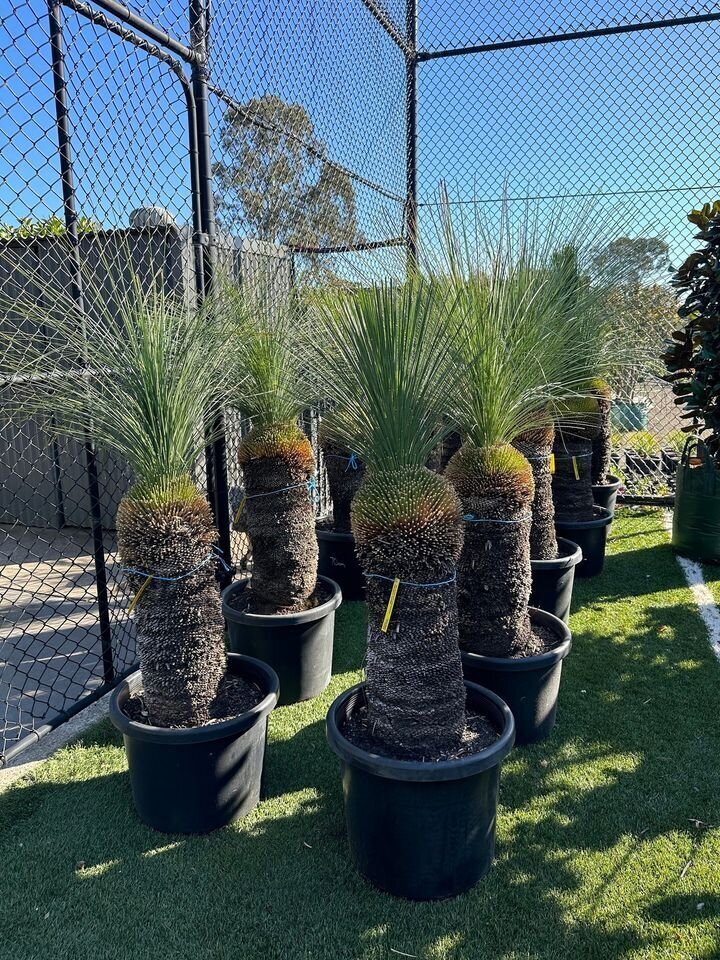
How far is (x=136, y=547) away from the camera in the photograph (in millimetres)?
2131

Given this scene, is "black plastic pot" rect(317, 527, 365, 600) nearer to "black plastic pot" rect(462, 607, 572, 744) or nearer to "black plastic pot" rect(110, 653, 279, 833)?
"black plastic pot" rect(462, 607, 572, 744)

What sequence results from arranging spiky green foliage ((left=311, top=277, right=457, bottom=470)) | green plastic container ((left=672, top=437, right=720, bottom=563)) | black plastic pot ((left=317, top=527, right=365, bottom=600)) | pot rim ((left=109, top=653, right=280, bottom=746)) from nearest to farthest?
spiky green foliage ((left=311, top=277, right=457, bottom=470)) → pot rim ((left=109, top=653, right=280, bottom=746)) → black plastic pot ((left=317, top=527, right=365, bottom=600)) → green plastic container ((left=672, top=437, right=720, bottom=563))

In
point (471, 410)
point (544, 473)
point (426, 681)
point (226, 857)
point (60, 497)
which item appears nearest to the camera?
point (426, 681)

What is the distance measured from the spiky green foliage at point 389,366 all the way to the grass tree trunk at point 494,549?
1.89 feet

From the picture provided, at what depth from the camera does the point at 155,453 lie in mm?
2158

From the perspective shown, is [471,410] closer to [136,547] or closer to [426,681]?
[426,681]

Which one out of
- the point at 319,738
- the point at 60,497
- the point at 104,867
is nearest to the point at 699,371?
the point at 319,738

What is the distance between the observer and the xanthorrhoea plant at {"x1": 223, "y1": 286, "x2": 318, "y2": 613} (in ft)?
9.77

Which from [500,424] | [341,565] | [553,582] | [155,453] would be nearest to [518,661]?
[500,424]

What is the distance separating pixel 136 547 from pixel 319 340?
0.92 m

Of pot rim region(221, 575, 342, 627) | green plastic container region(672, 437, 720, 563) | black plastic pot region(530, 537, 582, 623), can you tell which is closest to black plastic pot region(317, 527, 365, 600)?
pot rim region(221, 575, 342, 627)

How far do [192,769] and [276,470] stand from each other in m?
1.33

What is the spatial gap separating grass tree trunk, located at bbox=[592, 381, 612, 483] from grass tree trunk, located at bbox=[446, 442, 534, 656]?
2.46 meters

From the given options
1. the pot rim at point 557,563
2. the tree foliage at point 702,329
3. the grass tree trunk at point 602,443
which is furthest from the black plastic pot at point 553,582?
the tree foliage at point 702,329
